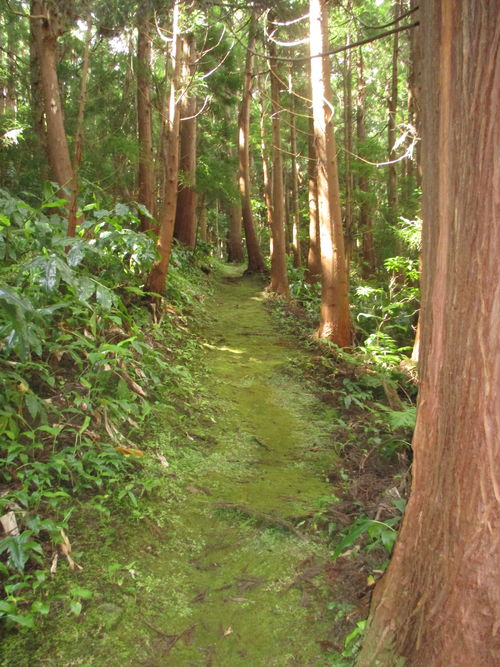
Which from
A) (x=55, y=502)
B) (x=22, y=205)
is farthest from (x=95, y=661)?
(x=22, y=205)

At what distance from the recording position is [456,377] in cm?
185

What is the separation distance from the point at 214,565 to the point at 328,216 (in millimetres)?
6234

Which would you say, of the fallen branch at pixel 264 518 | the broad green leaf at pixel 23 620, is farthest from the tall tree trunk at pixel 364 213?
the broad green leaf at pixel 23 620

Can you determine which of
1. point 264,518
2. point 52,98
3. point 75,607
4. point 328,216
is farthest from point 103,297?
point 328,216

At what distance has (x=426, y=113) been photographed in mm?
2074

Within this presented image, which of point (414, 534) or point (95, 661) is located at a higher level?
point (414, 534)

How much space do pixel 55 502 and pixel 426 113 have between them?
278 cm

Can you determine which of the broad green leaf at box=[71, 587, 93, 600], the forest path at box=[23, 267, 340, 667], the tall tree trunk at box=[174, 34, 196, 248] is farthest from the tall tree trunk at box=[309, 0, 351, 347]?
the broad green leaf at box=[71, 587, 93, 600]

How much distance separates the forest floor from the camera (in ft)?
7.82

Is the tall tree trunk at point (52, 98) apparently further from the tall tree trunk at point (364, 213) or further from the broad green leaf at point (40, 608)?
the tall tree trunk at point (364, 213)

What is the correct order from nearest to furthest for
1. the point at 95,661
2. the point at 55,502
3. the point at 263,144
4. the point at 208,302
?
the point at 95,661 → the point at 55,502 → the point at 208,302 → the point at 263,144

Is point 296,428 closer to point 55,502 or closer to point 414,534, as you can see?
point 55,502

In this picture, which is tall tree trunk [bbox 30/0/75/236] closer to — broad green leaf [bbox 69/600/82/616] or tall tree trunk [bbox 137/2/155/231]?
tall tree trunk [bbox 137/2/155/231]

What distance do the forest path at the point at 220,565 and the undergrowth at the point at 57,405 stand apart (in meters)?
0.19
